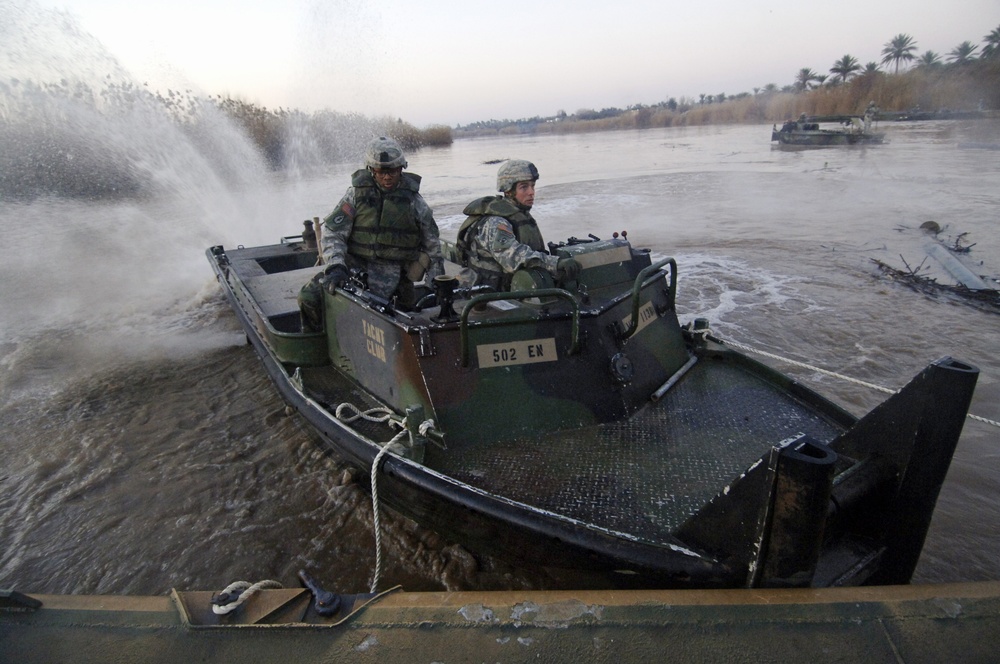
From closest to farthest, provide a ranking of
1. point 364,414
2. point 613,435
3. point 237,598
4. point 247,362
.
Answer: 1. point 237,598
2. point 613,435
3. point 364,414
4. point 247,362

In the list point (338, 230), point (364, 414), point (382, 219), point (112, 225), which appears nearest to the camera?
point (364, 414)

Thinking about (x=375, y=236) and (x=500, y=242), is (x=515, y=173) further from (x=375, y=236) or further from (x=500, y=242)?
(x=375, y=236)

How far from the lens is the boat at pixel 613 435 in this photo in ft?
8.49

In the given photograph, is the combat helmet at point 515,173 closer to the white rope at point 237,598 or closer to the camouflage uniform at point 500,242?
the camouflage uniform at point 500,242

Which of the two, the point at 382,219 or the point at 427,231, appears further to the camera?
the point at 427,231

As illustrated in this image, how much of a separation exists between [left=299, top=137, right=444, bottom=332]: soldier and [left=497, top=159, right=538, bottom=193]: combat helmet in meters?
0.76

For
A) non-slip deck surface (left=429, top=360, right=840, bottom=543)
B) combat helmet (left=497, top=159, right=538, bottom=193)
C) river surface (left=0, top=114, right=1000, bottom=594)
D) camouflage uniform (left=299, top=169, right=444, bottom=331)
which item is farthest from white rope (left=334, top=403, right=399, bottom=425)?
combat helmet (left=497, top=159, right=538, bottom=193)

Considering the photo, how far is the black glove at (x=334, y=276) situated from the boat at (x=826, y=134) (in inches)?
1490

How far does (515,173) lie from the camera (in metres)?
5.07

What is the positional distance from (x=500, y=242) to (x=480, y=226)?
13.1 inches

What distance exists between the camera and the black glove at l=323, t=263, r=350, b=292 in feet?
16.0

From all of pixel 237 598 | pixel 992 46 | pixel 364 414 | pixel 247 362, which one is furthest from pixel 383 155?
pixel 992 46

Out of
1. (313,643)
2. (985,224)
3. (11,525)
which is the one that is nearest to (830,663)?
(313,643)

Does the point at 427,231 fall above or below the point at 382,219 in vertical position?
below
